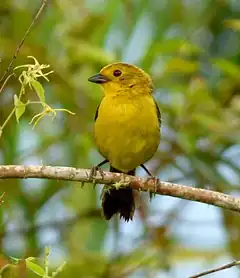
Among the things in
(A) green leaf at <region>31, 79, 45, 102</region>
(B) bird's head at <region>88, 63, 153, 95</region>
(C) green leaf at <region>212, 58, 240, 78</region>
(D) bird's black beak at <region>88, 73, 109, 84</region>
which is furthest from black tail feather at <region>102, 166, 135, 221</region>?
(A) green leaf at <region>31, 79, 45, 102</region>

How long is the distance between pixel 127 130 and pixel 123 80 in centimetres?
51

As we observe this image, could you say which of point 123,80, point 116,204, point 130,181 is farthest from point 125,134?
point 130,181

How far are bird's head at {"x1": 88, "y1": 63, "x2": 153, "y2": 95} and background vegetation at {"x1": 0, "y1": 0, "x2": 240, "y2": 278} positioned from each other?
0.72ft

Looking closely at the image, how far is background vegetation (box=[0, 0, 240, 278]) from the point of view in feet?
18.6

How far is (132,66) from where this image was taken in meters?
5.27

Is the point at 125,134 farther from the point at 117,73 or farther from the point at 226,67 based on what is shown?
the point at 226,67

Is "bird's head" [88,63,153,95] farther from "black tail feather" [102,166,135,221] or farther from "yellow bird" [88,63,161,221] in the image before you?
"black tail feather" [102,166,135,221]

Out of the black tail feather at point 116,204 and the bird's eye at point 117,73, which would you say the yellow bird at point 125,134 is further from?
the bird's eye at point 117,73

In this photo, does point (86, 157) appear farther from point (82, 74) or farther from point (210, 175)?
point (210, 175)

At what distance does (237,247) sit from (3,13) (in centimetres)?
221

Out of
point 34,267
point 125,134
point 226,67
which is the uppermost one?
point 226,67

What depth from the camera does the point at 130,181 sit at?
12.7ft

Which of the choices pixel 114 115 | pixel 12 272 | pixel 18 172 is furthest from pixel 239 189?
pixel 12 272

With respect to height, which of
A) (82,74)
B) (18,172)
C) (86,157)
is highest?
(82,74)
